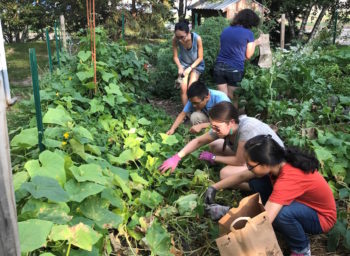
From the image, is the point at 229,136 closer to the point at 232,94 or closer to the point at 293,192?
the point at 293,192

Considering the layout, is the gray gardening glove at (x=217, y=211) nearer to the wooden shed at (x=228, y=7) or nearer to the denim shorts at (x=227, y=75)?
the denim shorts at (x=227, y=75)

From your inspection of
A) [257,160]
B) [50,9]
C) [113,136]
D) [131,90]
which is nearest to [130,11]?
[50,9]

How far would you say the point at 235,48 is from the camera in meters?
4.57

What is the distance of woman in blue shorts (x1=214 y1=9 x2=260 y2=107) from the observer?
4.53 meters

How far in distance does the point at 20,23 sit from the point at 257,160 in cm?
1478

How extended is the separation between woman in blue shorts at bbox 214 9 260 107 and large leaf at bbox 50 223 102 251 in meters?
3.15

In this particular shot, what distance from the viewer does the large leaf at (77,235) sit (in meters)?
1.83

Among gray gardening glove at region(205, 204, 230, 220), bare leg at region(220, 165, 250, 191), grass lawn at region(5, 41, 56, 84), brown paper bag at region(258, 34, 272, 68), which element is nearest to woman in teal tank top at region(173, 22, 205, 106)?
brown paper bag at region(258, 34, 272, 68)

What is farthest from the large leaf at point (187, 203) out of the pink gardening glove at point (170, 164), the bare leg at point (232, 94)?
the bare leg at point (232, 94)

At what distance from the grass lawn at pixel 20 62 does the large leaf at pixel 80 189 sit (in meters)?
4.69

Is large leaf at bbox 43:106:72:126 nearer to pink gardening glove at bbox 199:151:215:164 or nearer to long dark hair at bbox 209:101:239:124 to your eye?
long dark hair at bbox 209:101:239:124

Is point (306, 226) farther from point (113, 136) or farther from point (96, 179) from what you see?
point (113, 136)

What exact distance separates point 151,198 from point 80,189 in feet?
2.98

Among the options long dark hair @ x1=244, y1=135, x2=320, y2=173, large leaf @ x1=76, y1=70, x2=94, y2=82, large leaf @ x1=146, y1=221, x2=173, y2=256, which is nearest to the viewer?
long dark hair @ x1=244, y1=135, x2=320, y2=173
